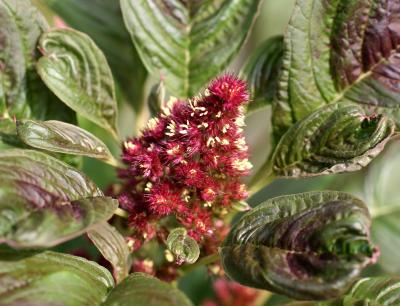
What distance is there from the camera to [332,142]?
3.86 feet

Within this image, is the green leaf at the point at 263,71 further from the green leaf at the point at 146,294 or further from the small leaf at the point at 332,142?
the green leaf at the point at 146,294

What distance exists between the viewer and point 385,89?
133 cm

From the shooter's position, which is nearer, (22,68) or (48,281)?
(48,281)

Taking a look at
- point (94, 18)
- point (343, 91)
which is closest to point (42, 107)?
point (94, 18)

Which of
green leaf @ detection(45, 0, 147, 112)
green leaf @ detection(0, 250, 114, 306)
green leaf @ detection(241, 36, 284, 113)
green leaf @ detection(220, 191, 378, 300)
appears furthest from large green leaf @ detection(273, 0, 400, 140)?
green leaf @ detection(0, 250, 114, 306)

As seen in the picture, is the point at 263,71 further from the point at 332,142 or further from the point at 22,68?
the point at 22,68

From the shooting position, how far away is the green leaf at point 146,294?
0.91 meters

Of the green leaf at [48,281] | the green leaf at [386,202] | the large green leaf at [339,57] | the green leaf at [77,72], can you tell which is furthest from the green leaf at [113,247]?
the green leaf at [386,202]

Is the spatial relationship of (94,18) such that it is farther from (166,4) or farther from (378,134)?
(378,134)

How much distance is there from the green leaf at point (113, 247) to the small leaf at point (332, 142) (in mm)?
374

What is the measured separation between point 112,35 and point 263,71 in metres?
0.46

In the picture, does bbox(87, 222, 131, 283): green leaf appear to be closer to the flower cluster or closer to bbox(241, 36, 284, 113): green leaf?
the flower cluster

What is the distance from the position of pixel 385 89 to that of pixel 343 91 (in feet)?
0.30

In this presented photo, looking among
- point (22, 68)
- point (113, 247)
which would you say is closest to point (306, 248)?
point (113, 247)
